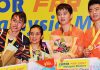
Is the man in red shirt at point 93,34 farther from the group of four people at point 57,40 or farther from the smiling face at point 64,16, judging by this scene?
the smiling face at point 64,16

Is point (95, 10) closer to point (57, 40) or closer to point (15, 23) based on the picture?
point (57, 40)

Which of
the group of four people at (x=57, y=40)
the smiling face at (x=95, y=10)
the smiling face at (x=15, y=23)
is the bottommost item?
the group of four people at (x=57, y=40)

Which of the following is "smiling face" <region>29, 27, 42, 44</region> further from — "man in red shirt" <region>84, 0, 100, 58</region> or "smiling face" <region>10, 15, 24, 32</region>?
"man in red shirt" <region>84, 0, 100, 58</region>

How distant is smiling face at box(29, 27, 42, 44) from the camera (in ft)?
7.09

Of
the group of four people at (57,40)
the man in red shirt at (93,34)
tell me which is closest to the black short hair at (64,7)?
the group of four people at (57,40)

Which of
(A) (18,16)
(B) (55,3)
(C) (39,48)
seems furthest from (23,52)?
(B) (55,3)

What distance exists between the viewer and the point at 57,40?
2195 millimetres

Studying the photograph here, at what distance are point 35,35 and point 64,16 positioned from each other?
0.27m

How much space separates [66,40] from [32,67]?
34 cm

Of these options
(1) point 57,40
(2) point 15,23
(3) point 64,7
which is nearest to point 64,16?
(3) point 64,7

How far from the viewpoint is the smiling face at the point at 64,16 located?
7.11ft

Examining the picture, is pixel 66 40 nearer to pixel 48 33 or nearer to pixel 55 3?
pixel 48 33

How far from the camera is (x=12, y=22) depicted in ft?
7.04

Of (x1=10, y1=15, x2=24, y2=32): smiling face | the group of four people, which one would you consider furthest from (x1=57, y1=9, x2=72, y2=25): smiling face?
(x1=10, y1=15, x2=24, y2=32): smiling face
